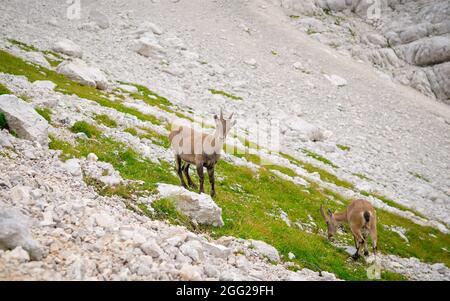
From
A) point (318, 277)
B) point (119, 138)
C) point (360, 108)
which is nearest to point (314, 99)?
point (360, 108)

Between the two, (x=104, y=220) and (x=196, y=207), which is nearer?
(x=104, y=220)

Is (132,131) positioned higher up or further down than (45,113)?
further down

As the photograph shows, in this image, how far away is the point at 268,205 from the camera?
18156 mm

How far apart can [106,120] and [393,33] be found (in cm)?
7715

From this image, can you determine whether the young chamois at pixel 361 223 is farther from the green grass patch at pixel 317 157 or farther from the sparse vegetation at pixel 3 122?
the green grass patch at pixel 317 157

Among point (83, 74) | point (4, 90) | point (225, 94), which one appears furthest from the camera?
point (225, 94)

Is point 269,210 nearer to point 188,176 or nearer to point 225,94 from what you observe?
point 188,176

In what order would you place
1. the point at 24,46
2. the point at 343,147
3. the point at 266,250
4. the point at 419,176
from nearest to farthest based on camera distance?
1. the point at 266,250
2. the point at 24,46
3. the point at 419,176
4. the point at 343,147

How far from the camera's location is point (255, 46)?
194 ft

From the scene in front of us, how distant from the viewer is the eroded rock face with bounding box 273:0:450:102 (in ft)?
234

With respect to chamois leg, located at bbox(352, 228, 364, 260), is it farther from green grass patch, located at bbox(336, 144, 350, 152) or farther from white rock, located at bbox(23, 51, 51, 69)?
white rock, located at bbox(23, 51, 51, 69)

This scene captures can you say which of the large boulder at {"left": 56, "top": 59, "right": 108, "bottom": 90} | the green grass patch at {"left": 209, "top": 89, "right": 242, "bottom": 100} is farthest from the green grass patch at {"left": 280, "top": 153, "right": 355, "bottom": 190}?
the large boulder at {"left": 56, "top": 59, "right": 108, "bottom": 90}

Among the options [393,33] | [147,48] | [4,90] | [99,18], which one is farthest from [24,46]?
[393,33]

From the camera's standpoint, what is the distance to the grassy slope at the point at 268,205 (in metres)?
13.0
